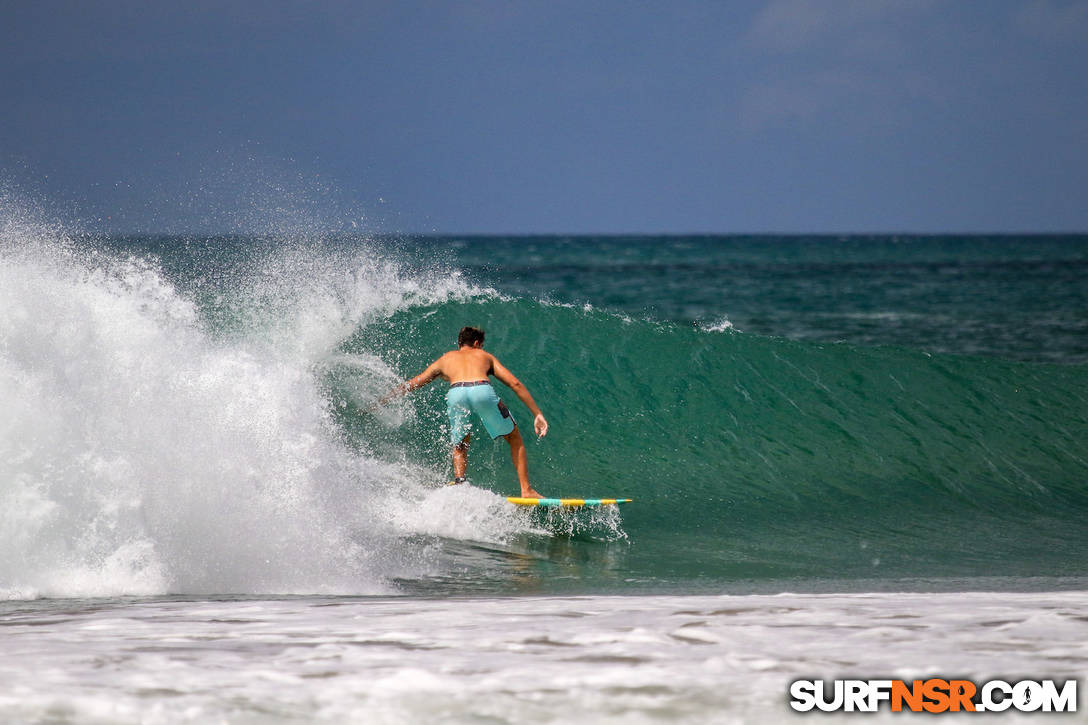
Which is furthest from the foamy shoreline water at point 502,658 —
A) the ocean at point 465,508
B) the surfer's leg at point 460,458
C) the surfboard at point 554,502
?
the surfer's leg at point 460,458

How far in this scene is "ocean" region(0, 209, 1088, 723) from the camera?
3.10 m

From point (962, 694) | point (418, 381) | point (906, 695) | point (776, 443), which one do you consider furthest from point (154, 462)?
point (776, 443)

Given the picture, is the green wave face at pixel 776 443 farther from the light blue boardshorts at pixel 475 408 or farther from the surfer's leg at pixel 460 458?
the light blue boardshorts at pixel 475 408

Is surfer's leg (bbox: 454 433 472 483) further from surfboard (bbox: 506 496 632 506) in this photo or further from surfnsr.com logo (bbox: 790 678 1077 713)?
surfnsr.com logo (bbox: 790 678 1077 713)

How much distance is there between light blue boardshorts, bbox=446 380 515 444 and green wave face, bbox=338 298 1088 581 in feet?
2.50

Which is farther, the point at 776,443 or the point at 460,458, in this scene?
the point at 776,443

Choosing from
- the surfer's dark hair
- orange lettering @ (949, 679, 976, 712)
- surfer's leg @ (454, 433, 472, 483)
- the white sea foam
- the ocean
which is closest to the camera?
orange lettering @ (949, 679, 976, 712)

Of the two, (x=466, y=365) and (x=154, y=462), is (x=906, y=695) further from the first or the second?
(x=466, y=365)

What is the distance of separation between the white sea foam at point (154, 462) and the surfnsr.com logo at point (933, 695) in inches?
123

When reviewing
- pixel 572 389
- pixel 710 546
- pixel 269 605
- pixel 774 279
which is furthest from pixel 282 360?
pixel 774 279

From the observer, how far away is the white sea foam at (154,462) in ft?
17.6

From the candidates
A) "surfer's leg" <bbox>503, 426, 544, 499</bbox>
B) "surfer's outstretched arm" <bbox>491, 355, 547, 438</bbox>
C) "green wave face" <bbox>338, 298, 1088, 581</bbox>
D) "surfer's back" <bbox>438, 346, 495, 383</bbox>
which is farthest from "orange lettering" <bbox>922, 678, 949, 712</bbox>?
"surfer's back" <bbox>438, 346, 495, 383</bbox>

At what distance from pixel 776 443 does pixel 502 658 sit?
721cm

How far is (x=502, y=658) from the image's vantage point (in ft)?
10.6
